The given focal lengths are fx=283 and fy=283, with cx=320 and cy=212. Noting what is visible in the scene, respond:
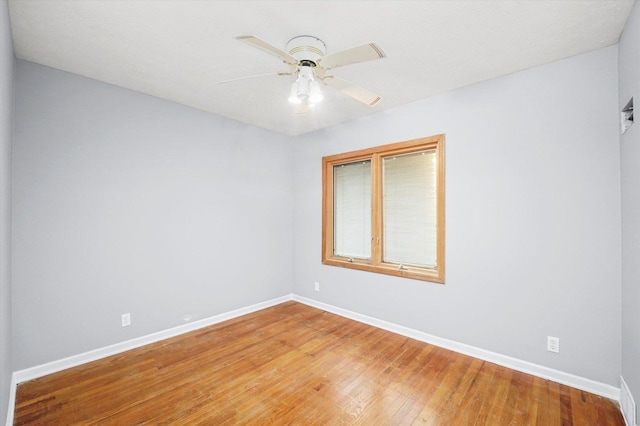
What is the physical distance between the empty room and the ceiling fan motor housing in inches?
0.6

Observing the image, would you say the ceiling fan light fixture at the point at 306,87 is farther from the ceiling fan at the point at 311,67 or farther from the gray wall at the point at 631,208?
the gray wall at the point at 631,208

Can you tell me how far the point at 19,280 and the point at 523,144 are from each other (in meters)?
4.48

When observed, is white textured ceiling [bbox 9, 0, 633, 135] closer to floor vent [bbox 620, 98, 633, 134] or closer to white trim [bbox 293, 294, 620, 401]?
floor vent [bbox 620, 98, 633, 134]

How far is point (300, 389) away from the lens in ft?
7.48

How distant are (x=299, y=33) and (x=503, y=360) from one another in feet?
10.7

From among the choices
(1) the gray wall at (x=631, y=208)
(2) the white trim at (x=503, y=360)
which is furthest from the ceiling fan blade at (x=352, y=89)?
(2) the white trim at (x=503, y=360)

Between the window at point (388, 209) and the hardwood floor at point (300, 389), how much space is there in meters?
0.96

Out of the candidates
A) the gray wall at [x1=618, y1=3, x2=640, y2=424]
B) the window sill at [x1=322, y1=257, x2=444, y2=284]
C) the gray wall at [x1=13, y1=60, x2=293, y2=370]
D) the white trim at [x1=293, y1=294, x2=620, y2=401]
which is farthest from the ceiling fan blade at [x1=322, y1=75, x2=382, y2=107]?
the white trim at [x1=293, y1=294, x2=620, y2=401]

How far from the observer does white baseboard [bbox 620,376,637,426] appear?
1.78 metres

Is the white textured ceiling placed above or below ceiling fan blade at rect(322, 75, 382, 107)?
above

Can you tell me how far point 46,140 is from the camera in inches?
97.5

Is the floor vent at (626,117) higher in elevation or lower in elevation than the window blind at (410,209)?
higher

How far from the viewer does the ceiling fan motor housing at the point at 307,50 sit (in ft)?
6.62

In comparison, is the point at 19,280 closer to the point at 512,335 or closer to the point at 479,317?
the point at 479,317
